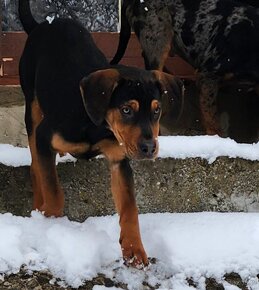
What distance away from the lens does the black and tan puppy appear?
4.22 meters

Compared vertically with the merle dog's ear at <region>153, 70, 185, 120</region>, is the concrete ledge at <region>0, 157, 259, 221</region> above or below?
below

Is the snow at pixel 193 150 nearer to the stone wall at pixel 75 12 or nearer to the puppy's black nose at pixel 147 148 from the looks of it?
the puppy's black nose at pixel 147 148

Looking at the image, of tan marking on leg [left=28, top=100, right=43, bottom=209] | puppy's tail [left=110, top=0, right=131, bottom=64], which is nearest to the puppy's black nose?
tan marking on leg [left=28, top=100, right=43, bottom=209]

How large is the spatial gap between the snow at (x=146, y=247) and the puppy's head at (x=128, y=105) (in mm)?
607

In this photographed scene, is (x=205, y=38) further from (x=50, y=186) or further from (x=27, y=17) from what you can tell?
(x=50, y=186)

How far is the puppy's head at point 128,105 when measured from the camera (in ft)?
13.6

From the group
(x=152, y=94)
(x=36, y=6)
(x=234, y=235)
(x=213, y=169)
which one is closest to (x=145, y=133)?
(x=152, y=94)

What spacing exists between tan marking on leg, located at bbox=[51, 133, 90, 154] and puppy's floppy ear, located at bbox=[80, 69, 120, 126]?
31cm

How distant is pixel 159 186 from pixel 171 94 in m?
1.06

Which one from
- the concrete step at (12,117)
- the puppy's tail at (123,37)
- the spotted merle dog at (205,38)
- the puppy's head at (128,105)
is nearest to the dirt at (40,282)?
the puppy's head at (128,105)

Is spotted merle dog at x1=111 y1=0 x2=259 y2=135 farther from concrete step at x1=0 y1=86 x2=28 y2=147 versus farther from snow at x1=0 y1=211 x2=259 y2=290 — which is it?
snow at x1=0 y1=211 x2=259 y2=290

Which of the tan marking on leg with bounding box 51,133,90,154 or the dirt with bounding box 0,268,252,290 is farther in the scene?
the tan marking on leg with bounding box 51,133,90,154

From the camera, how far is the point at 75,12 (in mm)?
7406

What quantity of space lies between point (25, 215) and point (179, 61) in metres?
3.00
